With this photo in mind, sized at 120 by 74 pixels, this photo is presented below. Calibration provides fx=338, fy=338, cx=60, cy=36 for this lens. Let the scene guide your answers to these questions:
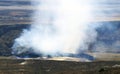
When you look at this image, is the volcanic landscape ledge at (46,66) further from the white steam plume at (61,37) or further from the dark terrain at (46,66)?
the white steam plume at (61,37)

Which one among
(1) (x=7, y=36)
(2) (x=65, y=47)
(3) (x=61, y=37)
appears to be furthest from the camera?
(1) (x=7, y=36)

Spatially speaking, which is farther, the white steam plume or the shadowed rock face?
the shadowed rock face

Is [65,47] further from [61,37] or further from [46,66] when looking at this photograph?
[46,66]

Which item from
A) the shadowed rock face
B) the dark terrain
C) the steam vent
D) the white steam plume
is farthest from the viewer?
the shadowed rock face

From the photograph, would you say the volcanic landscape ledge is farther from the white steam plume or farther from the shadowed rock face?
the shadowed rock face

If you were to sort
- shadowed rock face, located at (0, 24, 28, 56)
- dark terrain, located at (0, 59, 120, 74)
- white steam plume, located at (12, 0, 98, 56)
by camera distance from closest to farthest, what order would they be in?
dark terrain, located at (0, 59, 120, 74) → white steam plume, located at (12, 0, 98, 56) → shadowed rock face, located at (0, 24, 28, 56)

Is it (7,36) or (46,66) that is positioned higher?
(7,36)

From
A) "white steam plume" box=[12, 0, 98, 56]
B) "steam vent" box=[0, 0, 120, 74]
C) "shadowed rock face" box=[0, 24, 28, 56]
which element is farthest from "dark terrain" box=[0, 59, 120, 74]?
"shadowed rock face" box=[0, 24, 28, 56]

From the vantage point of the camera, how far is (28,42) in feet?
190

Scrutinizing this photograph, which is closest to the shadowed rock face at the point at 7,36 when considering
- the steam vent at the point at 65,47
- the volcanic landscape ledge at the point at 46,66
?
the steam vent at the point at 65,47

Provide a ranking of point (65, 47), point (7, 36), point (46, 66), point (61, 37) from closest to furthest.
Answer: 1. point (46, 66)
2. point (65, 47)
3. point (61, 37)
4. point (7, 36)

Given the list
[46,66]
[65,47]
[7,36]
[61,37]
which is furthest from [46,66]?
[7,36]

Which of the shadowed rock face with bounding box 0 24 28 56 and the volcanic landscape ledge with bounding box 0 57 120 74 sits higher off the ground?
the shadowed rock face with bounding box 0 24 28 56

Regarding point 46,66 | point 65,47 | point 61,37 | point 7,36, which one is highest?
point 7,36
